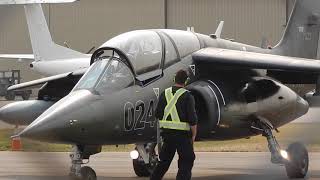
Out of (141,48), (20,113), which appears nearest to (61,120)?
(141,48)

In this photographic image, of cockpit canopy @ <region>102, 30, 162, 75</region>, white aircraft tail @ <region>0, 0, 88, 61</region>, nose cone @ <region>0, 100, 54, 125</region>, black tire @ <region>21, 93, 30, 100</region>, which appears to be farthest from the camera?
black tire @ <region>21, 93, 30, 100</region>

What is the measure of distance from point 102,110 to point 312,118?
10.4ft

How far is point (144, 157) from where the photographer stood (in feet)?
39.1

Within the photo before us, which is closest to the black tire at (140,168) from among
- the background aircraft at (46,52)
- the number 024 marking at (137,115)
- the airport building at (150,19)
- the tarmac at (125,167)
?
the tarmac at (125,167)

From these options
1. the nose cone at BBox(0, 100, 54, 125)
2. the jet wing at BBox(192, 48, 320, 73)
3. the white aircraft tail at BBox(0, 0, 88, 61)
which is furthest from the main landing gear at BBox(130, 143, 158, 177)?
the white aircraft tail at BBox(0, 0, 88, 61)

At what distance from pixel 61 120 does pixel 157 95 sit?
1.97 meters

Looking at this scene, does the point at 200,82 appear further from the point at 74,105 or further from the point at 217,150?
the point at 217,150

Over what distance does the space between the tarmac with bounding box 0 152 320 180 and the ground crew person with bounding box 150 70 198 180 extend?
6.70 ft

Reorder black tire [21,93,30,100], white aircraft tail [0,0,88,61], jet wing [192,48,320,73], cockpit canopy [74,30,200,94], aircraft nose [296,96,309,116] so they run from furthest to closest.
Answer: black tire [21,93,30,100], white aircraft tail [0,0,88,61], aircraft nose [296,96,309,116], jet wing [192,48,320,73], cockpit canopy [74,30,200,94]

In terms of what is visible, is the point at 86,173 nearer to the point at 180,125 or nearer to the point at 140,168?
the point at 180,125

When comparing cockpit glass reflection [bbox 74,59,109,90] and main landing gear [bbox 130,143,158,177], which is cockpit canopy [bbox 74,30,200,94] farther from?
main landing gear [bbox 130,143,158,177]

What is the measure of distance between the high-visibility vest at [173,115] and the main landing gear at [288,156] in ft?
7.24

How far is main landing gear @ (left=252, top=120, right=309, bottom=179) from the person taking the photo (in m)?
12.0

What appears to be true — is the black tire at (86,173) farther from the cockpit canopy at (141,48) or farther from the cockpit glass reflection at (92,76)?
the cockpit canopy at (141,48)
